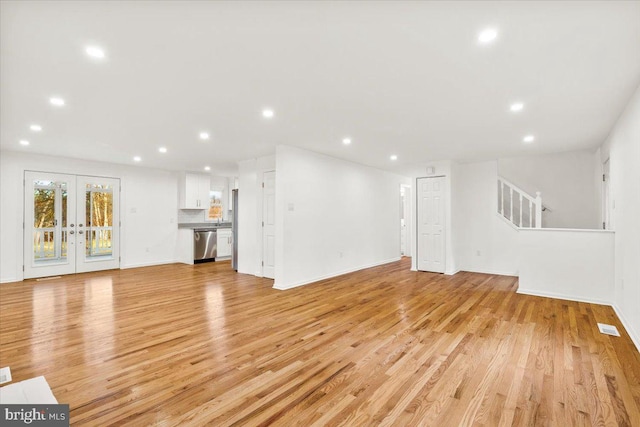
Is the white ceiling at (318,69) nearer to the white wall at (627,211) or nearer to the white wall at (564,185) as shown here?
the white wall at (627,211)

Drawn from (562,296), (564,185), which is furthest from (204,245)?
(564,185)

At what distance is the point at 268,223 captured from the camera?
588 cm

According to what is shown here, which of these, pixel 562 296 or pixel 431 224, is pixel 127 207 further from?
pixel 562 296

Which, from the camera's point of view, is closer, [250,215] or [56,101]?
[56,101]

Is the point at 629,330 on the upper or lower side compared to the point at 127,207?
lower

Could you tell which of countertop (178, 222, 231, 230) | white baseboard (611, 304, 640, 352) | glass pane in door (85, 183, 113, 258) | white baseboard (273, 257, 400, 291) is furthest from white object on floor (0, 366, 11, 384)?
countertop (178, 222, 231, 230)

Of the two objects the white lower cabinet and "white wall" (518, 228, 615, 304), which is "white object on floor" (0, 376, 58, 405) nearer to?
"white wall" (518, 228, 615, 304)

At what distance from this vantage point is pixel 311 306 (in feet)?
13.5

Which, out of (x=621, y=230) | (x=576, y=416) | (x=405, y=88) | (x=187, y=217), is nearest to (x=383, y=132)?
(x=405, y=88)

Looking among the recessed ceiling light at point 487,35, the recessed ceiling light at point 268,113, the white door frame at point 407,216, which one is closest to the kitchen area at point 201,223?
the recessed ceiling light at point 268,113

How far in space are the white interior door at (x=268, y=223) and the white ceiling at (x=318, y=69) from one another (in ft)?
4.50

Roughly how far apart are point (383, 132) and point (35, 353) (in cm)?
456

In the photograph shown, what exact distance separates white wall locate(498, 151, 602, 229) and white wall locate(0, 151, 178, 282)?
30.0ft

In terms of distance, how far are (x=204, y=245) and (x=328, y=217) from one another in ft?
13.1
